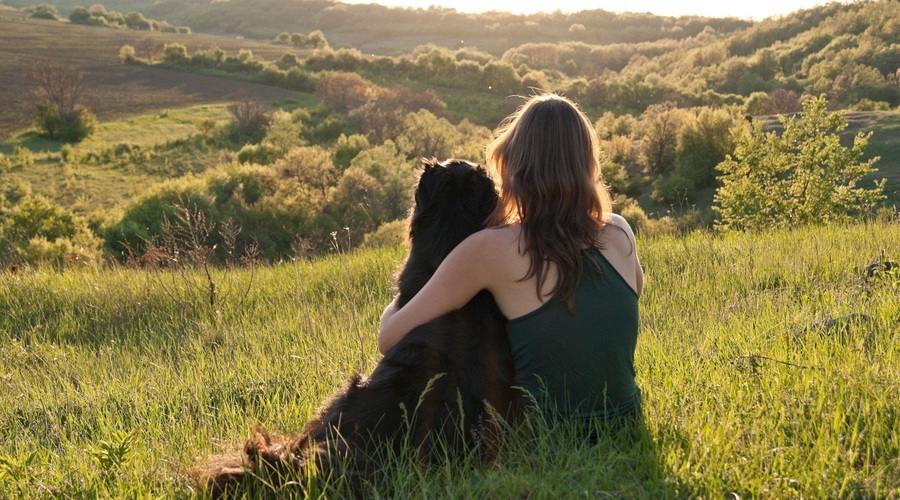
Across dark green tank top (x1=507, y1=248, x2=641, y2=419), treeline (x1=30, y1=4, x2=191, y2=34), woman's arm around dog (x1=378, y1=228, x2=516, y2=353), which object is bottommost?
dark green tank top (x1=507, y1=248, x2=641, y2=419)

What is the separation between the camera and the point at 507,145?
9.26 feet

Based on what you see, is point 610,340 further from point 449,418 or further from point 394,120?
point 394,120

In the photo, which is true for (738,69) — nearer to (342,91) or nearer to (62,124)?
(342,91)

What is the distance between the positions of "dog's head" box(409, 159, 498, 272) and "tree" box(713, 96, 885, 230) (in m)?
8.96

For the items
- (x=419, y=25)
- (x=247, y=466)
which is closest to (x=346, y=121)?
(x=247, y=466)

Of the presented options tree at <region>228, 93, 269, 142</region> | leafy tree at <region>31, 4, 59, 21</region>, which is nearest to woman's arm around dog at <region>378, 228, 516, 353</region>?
tree at <region>228, 93, 269, 142</region>

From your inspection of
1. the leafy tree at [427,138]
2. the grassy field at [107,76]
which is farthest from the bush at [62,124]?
the leafy tree at [427,138]

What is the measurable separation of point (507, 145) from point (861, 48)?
46.1m

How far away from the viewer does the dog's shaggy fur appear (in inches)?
96.7

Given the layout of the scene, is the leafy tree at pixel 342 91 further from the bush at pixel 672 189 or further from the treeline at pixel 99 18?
the treeline at pixel 99 18

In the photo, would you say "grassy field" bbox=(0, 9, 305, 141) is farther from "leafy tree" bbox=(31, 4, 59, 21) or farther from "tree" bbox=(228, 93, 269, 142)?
"leafy tree" bbox=(31, 4, 59, 21)

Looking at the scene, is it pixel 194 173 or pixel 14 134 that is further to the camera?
pixel 14 134

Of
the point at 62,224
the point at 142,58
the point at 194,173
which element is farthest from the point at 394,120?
the point at 142,58

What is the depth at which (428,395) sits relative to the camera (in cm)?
258
